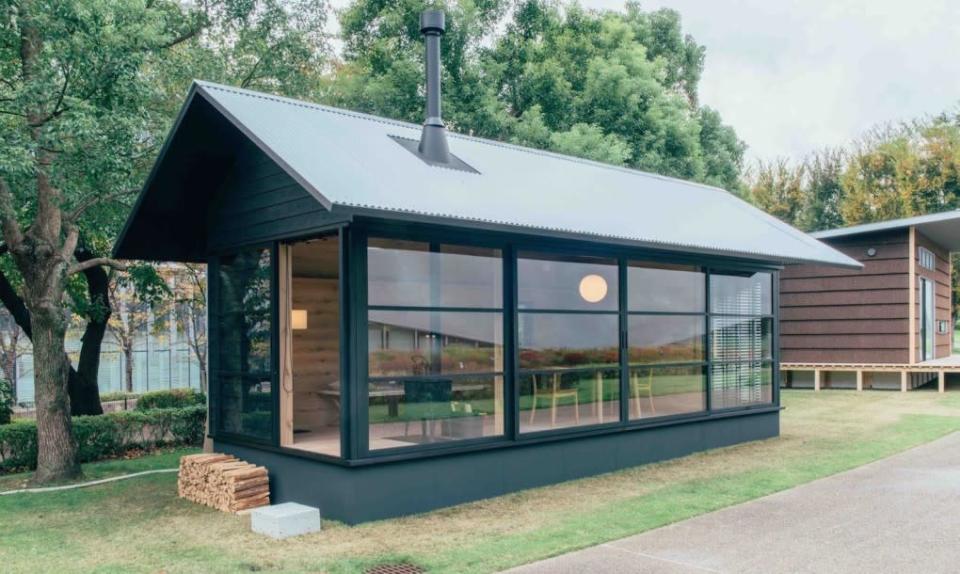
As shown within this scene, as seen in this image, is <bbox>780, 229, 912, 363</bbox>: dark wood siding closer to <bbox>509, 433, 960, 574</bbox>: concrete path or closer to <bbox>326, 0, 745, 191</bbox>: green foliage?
<bbox>326, 0, 745, 191</bbox>: green foliage

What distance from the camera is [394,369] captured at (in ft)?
22.3

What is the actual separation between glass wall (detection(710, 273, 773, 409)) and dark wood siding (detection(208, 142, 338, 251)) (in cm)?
548

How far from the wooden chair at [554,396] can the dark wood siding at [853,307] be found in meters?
10.8

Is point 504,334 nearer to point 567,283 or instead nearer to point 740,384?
point 567,283

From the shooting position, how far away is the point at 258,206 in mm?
7590

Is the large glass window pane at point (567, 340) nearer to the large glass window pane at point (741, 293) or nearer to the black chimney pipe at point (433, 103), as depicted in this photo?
the black chimney pipe at point (433, 103)

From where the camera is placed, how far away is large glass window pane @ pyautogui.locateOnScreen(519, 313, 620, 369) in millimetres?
7938

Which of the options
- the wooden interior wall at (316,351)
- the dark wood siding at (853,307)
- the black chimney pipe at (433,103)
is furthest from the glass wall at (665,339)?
the dark wood siding at (853,307)

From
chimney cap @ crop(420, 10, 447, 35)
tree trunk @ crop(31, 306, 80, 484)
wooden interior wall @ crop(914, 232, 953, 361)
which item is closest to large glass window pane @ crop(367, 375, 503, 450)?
chimney cap @ crop(420, 10, 447, 35)

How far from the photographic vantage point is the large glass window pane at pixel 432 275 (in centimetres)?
680

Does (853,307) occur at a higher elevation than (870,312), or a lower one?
higher

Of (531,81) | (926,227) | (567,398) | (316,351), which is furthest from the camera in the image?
(531,81)

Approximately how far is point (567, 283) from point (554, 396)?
1163 mm

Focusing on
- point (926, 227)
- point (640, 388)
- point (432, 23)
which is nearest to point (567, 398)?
point (640, 388)
